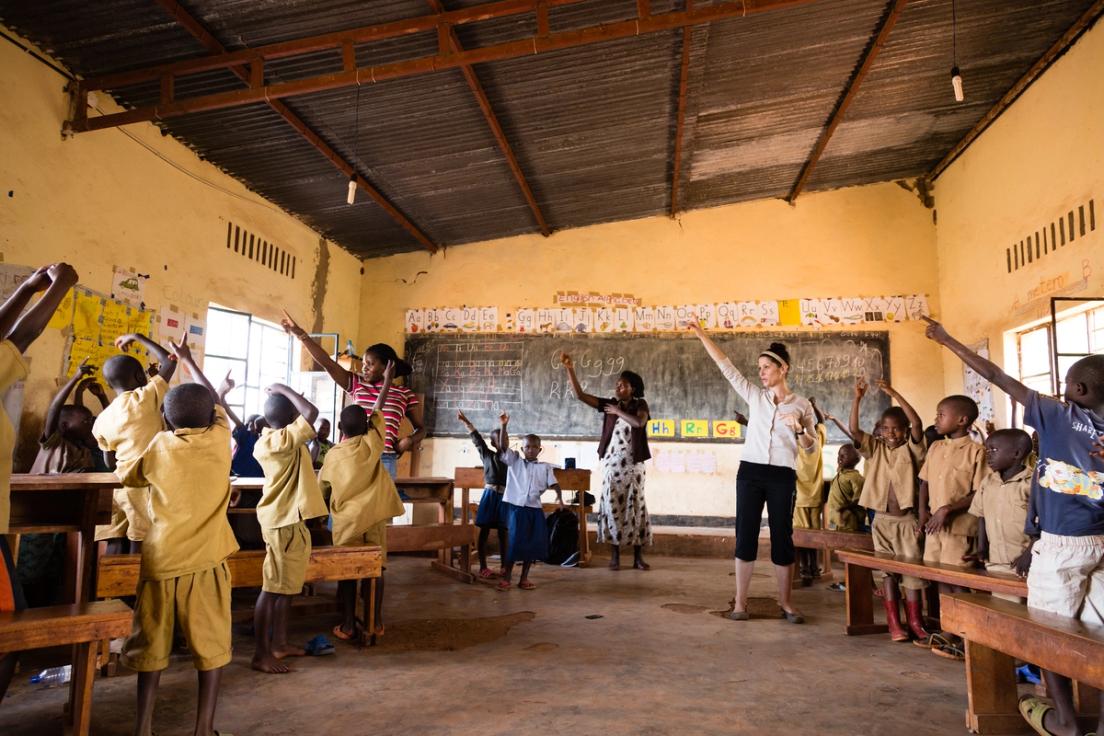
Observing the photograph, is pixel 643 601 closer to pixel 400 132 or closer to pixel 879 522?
pixel 879 522

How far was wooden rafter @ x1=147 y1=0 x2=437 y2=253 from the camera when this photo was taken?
4.34 m

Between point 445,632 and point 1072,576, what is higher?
point 1072,576

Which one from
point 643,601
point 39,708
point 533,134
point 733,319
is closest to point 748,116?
point 533,134

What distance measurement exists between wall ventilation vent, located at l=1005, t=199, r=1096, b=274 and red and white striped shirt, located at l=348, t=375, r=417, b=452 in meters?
5.38

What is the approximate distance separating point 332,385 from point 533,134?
337 cm

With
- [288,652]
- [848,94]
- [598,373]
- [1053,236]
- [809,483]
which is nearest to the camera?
[288,652]

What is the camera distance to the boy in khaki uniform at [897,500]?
3697 mm

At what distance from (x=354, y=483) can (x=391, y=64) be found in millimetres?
2795

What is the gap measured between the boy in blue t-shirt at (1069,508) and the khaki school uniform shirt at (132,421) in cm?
300

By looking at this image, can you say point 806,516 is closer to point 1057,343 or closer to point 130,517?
point 1057,343

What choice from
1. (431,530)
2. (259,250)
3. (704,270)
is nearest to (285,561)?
(431,530)

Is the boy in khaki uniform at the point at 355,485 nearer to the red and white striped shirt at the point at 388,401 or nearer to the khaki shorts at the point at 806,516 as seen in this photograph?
the red and white striped shirt at the point at 388,401

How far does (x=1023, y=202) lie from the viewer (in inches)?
257

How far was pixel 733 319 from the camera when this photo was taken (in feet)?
27.7
